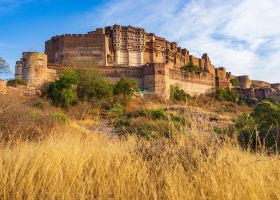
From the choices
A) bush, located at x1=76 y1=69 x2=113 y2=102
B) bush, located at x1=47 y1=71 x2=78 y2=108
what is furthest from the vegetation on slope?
bush, located at x1=76 y1=69 x2=113 y2=102

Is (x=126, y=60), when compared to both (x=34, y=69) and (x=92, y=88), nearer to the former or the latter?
(x=34, y=69)

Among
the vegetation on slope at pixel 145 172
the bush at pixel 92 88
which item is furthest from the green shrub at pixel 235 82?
the vegetation on slope at pixel 145 172

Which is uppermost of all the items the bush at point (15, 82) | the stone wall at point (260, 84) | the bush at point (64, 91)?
the stone wall at point (260, 84)

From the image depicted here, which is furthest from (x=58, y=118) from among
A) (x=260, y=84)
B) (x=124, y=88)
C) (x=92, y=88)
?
(x=260, y=84)

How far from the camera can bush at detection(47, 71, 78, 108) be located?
19328 mm

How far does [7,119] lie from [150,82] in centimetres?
2151

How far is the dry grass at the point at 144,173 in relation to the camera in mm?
2164

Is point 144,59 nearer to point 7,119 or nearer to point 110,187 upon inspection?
point 7,119

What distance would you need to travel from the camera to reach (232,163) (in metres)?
2.50

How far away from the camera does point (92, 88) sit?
2183 centimetres

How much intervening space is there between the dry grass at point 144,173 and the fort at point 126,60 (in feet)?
68.4

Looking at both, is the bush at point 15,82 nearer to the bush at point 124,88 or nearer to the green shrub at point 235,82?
the bush at point 124,88

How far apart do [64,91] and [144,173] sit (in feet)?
57.2

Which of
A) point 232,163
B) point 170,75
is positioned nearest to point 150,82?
point 170,75
